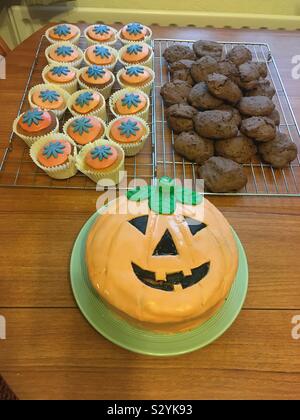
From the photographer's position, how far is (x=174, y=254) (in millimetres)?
793

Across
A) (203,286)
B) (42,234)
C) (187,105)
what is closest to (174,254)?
(203,286)

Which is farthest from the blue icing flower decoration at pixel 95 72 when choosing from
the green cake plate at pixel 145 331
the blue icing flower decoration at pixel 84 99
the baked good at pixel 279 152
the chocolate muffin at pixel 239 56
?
the green cake plate at pixel 145 331

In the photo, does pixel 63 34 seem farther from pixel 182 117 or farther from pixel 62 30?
pixel 182 117

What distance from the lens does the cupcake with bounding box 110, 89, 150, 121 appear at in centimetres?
130

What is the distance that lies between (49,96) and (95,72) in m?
0.21

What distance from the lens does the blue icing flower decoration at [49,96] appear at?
1.30 metres

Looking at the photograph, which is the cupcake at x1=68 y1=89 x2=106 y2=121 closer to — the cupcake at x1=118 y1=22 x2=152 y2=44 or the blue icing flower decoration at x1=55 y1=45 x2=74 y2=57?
the blue icing flower decoration at x1=55 y1=45 x2=74 y2=57

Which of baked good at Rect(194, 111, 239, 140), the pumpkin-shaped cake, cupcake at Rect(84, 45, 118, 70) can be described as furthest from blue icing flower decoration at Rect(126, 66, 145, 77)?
the pumpkin-shaped cake

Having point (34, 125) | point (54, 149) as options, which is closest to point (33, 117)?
point (34, 125)

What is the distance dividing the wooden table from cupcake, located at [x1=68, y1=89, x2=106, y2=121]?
0.32 m

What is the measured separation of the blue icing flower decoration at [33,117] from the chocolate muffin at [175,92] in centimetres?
45

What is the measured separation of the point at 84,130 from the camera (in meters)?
1.22

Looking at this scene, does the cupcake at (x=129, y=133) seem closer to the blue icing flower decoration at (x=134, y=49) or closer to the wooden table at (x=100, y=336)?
the wooden table at (x=100, y=336)
